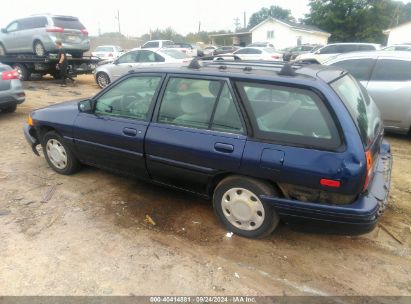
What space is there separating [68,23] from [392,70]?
1193cm

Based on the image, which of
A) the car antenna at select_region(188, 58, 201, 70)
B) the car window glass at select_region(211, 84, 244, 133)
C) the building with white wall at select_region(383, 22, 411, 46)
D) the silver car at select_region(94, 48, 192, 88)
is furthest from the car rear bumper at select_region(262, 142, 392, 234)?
the building with white wall at select_region(383, 22, 411, 46)

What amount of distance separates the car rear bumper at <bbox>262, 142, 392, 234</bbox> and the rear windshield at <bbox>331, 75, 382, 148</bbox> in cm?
45

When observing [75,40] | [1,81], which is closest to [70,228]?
[1,81]

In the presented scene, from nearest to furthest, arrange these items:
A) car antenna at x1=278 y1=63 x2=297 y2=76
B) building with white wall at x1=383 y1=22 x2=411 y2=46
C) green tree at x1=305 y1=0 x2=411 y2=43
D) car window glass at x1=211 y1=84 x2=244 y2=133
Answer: car antenna at x1=278 y1=63 x2=297 y2=76, car window glass at x1=211 y1=84 x2=244 y2=133, building with white wall at x1=383 y1=22 x2=411 y2=46, green tree at x1=305 y1=0 x2=411 y2=43

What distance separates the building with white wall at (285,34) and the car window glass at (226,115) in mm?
43152

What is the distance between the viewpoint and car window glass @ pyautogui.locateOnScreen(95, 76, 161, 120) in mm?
3771

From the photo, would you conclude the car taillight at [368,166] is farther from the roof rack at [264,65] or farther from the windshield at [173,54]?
the windshield at [173,54]

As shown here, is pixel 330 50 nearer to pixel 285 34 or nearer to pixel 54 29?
pixel 54 29

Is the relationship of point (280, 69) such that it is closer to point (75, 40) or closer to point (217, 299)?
point (217, 299)

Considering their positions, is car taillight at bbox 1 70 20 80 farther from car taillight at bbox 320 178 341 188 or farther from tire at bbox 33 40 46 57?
car taillight at bbox 320 178 341 188

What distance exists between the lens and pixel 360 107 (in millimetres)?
3225

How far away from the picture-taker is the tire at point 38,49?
13.3 metres

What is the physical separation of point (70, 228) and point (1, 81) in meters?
5.51

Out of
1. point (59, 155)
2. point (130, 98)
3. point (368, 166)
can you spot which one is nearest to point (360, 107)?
point (368, 166)
